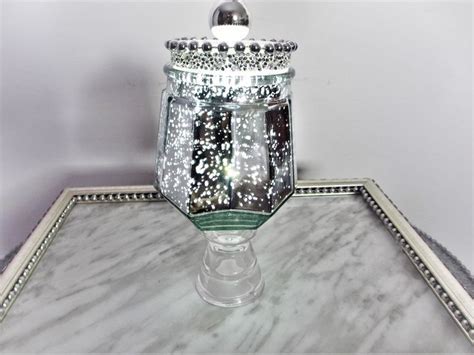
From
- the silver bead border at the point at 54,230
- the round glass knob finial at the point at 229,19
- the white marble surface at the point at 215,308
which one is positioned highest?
the round glass knob finial at the point at 229,19

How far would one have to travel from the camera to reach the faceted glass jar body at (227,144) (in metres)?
0.32

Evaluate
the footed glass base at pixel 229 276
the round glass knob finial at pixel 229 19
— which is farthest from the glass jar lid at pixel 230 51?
the footed glass base at pixel 229 276

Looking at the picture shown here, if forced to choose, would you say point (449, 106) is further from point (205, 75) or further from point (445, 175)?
point (205, 75)

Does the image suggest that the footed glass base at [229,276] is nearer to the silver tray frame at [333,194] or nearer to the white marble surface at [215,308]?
the white marble surface at [215,308]

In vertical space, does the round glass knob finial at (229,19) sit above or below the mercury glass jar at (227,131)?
above

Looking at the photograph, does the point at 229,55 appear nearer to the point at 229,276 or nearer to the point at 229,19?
the point at 229,19

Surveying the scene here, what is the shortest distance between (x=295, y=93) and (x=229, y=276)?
316 millimetres

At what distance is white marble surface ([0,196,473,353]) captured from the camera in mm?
346

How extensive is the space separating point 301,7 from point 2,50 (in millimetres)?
409

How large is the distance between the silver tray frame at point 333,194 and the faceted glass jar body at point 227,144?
183 mm

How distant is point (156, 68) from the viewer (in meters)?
0.59

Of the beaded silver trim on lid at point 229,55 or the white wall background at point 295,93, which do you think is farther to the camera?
the white wall background at point 295,93

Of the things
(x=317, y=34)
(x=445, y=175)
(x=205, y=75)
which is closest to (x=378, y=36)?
(x=317, y=34)

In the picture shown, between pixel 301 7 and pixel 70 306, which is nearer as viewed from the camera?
pixel 70 306
